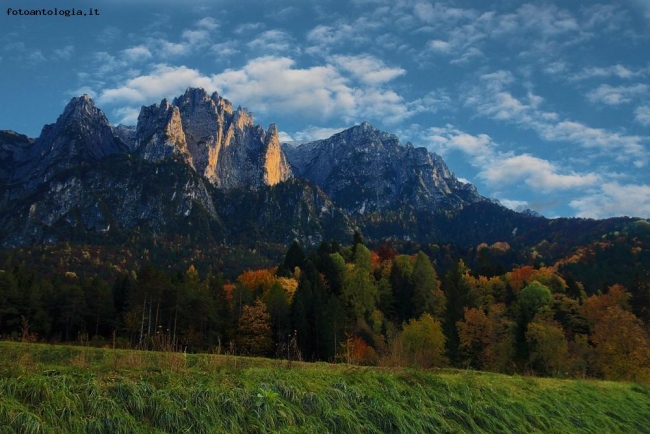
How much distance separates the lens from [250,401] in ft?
30.2

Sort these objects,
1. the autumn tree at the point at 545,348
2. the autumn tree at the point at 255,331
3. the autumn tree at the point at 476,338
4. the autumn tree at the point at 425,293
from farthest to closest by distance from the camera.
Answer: the autumn tree at the point at 425,293
the autumn tree at the point at 476,338
the autumn tree at the point at 255,331
the autumn tree at the point at 545,348

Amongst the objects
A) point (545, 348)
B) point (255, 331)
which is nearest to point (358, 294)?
point (255, 331)

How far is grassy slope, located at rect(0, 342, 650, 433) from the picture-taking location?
7.66m

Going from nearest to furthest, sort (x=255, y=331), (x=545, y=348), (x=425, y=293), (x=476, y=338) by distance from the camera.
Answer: (x=545, y=348), (x=255, y=331), (x=476, y=338), (x=425, y=293)

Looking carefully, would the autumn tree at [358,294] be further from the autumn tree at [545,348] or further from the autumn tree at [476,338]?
the autumn tree at [545,348]

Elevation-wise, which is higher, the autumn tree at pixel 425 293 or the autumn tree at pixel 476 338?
the autumn tree at pixel 425 293

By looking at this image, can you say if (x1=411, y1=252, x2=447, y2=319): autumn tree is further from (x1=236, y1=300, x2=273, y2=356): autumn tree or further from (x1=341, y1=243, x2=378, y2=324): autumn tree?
(x1=236, y1=300, x2=273, y2=356): autumn tree

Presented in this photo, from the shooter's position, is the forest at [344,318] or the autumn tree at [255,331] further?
the autumn tree at [255,331]

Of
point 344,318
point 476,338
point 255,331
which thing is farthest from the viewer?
point 344,318

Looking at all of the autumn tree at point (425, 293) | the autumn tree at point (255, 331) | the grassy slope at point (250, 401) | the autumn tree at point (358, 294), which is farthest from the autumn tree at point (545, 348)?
the grassy slope at point (250, 401)

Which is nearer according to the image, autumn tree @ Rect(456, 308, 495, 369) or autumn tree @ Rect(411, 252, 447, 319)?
autumn tree @ Rect(456, 308, 495, 369)

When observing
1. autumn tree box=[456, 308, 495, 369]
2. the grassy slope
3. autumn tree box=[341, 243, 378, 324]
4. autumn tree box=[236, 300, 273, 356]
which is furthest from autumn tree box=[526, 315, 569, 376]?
the grassy slope

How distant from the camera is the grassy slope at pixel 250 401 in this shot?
7656 mm

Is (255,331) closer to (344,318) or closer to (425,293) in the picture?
(344,318)
